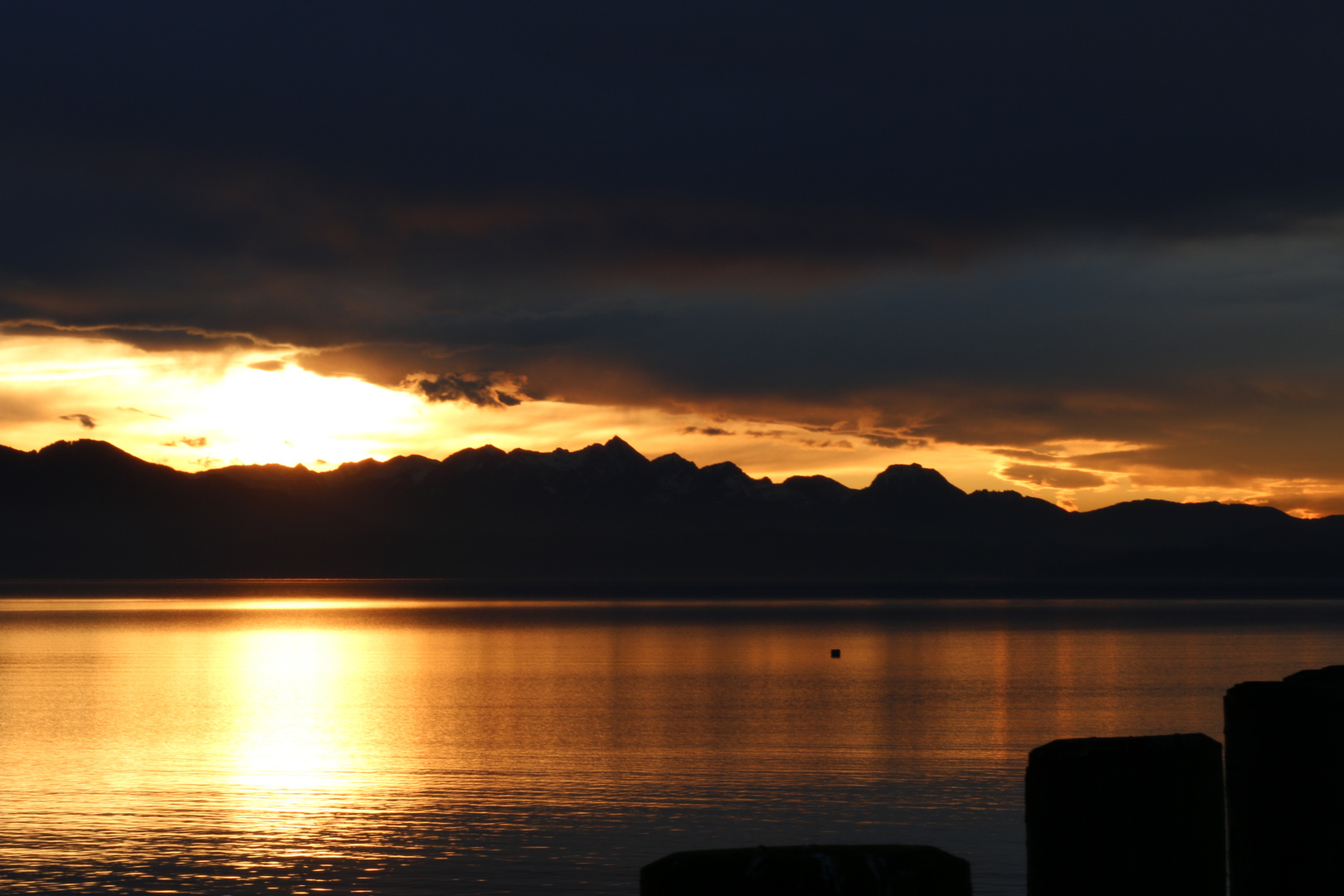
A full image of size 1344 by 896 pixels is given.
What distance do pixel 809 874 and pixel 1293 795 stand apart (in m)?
3.44

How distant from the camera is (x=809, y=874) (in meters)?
4.12

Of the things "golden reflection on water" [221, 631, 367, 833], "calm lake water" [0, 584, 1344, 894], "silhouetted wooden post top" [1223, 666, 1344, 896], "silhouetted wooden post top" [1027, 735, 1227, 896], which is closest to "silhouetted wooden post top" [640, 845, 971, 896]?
"silhouetted wooden post top" [1027, 735, 1227, 896]

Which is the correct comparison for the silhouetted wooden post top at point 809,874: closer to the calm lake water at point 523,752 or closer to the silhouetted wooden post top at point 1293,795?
the silhouetted wooden post top at point 1293,795

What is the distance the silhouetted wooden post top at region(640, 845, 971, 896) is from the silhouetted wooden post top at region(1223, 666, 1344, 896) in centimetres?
293

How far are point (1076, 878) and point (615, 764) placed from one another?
132 ft

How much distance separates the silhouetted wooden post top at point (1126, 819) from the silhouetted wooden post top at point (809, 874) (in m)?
1.39

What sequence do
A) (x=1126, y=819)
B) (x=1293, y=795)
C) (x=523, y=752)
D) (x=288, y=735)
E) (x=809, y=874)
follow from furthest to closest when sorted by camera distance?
(x=288, y=735) < (x=523, y=752) < (x=1293, y=795) < (x=1126, y=819) < (x=809, y=874)

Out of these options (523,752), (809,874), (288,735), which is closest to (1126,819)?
(809,874)

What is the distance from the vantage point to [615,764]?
44531mm

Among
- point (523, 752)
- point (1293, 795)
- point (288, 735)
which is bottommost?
point (288, 735)

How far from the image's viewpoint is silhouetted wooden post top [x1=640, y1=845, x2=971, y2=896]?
409 centimetres

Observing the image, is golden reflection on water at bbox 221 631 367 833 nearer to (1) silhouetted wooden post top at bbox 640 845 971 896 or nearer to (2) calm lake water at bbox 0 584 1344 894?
(2) calm lake water at bbox 0 584 1344 894

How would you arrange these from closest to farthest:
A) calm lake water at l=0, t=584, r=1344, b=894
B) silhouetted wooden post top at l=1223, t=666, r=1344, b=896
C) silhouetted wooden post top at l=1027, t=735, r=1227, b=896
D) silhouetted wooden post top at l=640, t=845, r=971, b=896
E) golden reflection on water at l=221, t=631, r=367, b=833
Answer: silhouetted wooden post top at l=640, t=845, r=971, b=896, silhouetted wooden post top at l=1027, t=735, r=1227, b=896, silhouetted wooden post top at l=1223, t=666, r=1344, b=896, calm lake water at l=0, t=584, r=1344, b=894, golden reflection on water at l=221, t=631, r=367, b=833

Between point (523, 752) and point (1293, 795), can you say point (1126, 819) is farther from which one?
point (523, 752)
